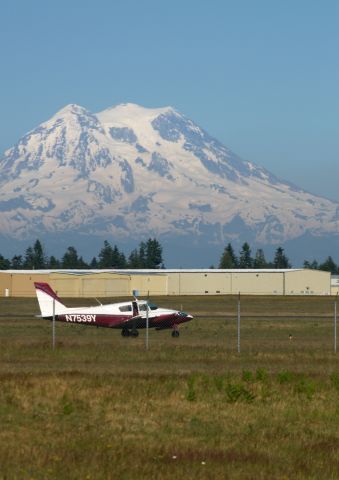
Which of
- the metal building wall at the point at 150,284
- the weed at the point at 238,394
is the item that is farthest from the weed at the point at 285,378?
the metal building wall at the point at 150,284

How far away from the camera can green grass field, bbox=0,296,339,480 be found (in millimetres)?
19547

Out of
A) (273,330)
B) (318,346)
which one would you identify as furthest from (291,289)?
(318,346)

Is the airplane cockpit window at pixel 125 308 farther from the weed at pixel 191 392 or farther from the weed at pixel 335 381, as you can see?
the weed at pixel 191 392

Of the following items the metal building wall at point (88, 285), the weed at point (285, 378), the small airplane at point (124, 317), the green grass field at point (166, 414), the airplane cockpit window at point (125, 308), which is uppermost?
the metal building wall at point (88, 285)

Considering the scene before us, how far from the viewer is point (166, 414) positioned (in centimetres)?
2525

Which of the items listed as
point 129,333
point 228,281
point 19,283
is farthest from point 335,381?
point 228,281

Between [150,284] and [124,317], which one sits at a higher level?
[150,284]

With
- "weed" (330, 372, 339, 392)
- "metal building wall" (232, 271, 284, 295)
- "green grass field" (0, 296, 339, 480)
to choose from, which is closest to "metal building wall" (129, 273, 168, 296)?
"metal building wall" (232, 271, 284, 295)

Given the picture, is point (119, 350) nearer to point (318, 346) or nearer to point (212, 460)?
point (318, 346)

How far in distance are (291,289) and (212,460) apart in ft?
468

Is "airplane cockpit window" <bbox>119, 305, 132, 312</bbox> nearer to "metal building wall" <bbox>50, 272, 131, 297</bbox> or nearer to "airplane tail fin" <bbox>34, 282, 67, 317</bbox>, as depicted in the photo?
"airplane tail fin" <bbox>34, 282, 67, 317</bbox>

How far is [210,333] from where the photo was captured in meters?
57.5

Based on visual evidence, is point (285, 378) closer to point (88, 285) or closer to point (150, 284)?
point (88, 285)

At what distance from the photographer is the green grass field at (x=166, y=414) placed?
19.5 metres
